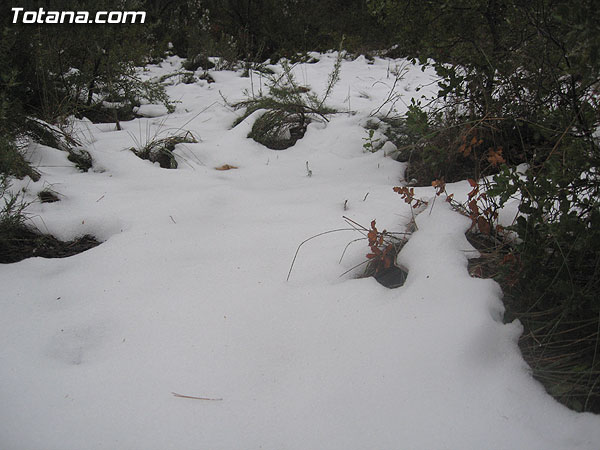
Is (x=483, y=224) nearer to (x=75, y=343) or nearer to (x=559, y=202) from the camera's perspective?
(x=559, y=202)

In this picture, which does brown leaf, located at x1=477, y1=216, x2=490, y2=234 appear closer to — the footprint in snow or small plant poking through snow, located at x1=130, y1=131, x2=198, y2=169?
the footprint in snow

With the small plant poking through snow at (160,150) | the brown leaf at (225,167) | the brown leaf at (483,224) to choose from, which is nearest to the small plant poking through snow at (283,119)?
the brown leaf at (225,167)

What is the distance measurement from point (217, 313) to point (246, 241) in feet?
1.42

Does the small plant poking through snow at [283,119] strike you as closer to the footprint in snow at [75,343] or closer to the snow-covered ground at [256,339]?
the snow-covered ground at [256,339]

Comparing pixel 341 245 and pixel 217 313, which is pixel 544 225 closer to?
pixel 341 245

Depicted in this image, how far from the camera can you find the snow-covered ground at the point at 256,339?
101cm

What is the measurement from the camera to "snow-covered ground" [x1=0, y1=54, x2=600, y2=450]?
1.01 m

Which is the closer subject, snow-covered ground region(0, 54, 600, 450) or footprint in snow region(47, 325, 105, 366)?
snow-covered ground region(0, 54, 600, 450)

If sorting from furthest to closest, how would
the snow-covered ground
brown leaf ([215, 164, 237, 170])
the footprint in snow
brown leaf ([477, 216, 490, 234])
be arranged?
brown leaf ([215, 164, 237, 170]) → brown leaf ([477, 216, 490, 234]) → the footprint in snow → the snow-covered ground

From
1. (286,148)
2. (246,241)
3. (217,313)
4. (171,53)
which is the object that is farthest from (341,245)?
(171,53)

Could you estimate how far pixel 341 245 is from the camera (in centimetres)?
165

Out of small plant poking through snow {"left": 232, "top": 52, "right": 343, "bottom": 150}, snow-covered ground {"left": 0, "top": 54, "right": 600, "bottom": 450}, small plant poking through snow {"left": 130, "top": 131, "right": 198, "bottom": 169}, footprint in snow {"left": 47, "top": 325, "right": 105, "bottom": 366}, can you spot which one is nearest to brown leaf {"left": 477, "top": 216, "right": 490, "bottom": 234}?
snow-covered ground {"left": 0, "top": 54, "right": 600, "bottom": 450}

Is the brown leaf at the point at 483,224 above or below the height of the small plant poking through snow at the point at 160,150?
above

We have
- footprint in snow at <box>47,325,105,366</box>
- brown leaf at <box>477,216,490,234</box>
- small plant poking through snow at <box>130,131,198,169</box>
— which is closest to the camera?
footprint in snow at <box>47,325,105,366</box>
